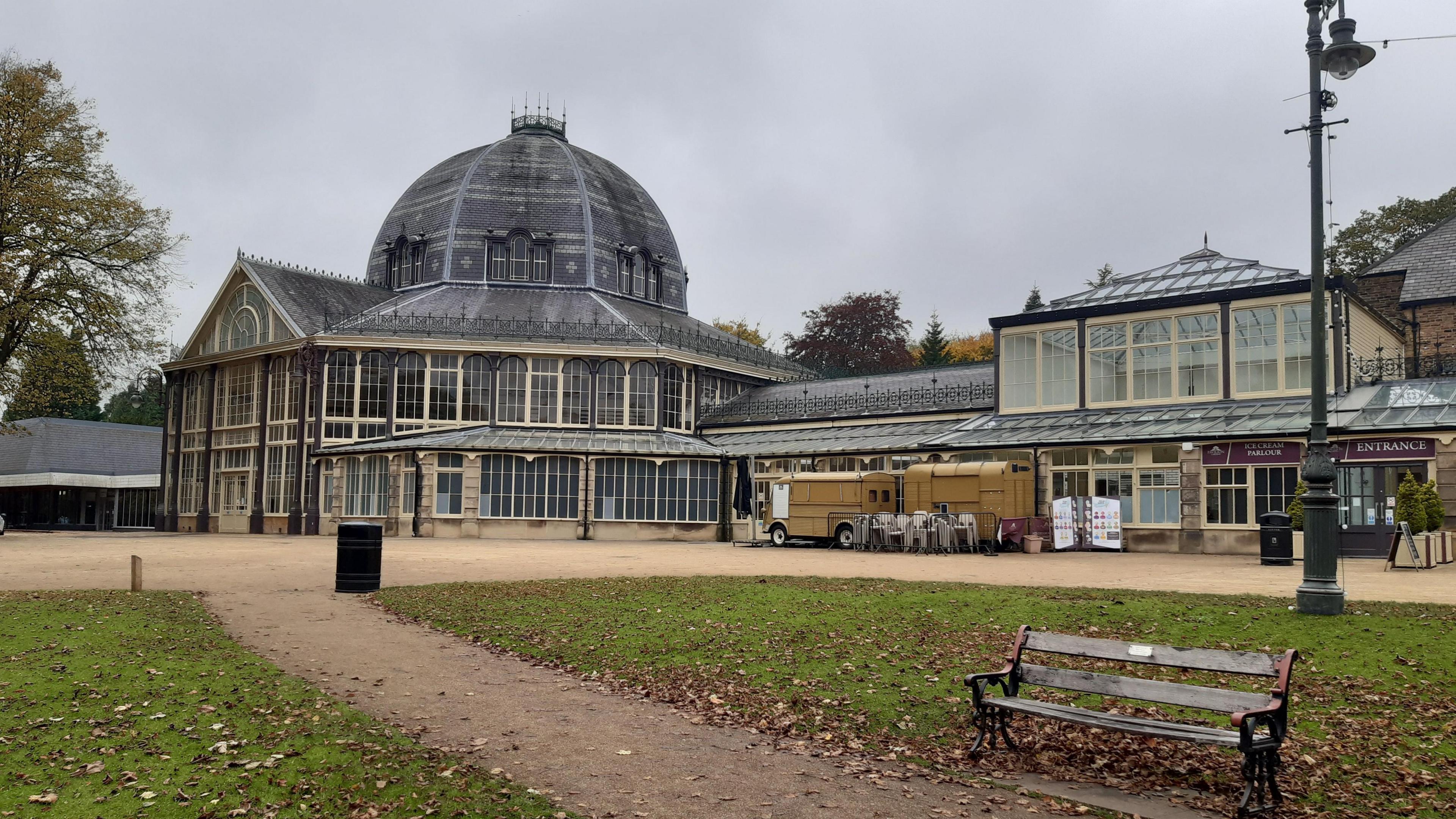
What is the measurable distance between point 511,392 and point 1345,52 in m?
35.2

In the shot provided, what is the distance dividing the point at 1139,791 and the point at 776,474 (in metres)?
32.4

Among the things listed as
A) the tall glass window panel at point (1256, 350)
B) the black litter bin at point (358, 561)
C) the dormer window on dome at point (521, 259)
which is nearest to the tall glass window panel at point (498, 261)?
the dormer window on dome at point (521, 259)

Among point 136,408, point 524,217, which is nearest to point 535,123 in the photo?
point 524,217

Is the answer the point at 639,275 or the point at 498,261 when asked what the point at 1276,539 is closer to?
the point at 639,275

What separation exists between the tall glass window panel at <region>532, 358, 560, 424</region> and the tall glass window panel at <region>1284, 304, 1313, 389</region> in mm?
26390

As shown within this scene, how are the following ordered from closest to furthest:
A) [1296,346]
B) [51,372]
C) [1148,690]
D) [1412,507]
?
[1148,690] < [1412,507] < [1296,346] < [51,372]

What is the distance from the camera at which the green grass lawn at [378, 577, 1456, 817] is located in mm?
7367

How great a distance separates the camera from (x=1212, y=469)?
27938 millimetres

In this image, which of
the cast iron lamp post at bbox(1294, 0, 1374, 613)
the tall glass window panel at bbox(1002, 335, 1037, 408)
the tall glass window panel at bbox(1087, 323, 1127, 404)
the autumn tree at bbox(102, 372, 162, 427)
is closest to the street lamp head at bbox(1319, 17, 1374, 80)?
the cast iron lamp post at bbox(1294, 0, 1374, 613)

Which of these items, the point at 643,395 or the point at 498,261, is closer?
the point at 643,395

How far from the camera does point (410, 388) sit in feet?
142

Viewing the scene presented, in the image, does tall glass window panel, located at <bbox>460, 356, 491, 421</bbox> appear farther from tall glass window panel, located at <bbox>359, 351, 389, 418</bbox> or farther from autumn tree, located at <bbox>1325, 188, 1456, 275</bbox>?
autumn tree, located at <bbox>1325, 188, 1456, 275</bbox>

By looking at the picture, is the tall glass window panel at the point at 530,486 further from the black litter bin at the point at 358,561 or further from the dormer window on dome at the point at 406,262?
the black litter bin at the point at 358,561

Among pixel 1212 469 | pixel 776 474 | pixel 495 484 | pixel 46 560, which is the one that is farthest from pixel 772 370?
pixel 46 560
